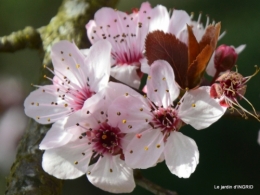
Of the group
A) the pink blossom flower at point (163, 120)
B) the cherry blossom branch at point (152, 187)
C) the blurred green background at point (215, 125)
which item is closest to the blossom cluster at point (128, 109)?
the pink blossom flower at point (163, 120)

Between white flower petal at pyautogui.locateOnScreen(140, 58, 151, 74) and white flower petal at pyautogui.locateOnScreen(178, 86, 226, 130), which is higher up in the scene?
white flower petal at pyautogui.locateOnScreen(140, 58, 151, 74)

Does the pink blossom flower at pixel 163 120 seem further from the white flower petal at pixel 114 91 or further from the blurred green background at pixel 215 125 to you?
the blurred green background at pixel 215 125

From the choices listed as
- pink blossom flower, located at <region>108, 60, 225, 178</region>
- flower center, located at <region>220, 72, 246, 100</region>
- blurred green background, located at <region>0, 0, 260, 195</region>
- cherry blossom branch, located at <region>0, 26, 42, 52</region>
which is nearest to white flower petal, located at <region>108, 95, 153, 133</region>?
pink blossom flower, located at <region>108, 60, 225, 178</region>

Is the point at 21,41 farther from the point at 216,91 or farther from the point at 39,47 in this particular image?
the point at 216,91

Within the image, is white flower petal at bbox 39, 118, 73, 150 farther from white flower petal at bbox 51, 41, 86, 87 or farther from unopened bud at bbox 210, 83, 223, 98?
unopened bud at bbox 210, 83, 223, 98

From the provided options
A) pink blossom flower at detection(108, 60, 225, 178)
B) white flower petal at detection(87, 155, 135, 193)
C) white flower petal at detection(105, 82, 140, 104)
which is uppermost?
white flower petal at detection(105, 82, 140, 104)

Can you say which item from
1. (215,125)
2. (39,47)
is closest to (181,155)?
(39,47)
